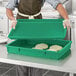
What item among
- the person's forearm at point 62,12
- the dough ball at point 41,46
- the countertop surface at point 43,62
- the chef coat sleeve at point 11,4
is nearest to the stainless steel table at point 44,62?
the countertop surface at point 43,62

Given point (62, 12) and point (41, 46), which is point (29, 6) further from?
point (41, 46)

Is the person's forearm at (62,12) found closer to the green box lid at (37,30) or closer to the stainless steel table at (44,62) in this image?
the green box lid at (37,30)

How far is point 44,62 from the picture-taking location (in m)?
1.45

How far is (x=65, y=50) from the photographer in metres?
1.60

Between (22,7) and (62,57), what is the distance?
2.66ft

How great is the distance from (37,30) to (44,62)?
1.07 feet

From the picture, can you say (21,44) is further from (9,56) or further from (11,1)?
(11,1)

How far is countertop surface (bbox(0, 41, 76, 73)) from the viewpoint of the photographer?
1.38 m

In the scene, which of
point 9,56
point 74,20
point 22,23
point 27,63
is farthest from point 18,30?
point 74,20

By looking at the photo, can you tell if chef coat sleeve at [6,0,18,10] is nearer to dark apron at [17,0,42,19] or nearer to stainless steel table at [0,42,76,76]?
dark apron at [17,0,42,19]

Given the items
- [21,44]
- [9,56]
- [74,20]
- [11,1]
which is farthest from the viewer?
[74,20]

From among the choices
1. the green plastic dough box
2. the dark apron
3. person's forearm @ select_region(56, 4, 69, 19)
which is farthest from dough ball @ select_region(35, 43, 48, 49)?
the dark apron

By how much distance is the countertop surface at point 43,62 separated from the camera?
1384mm

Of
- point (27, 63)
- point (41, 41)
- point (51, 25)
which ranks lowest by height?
point (27, 63)
